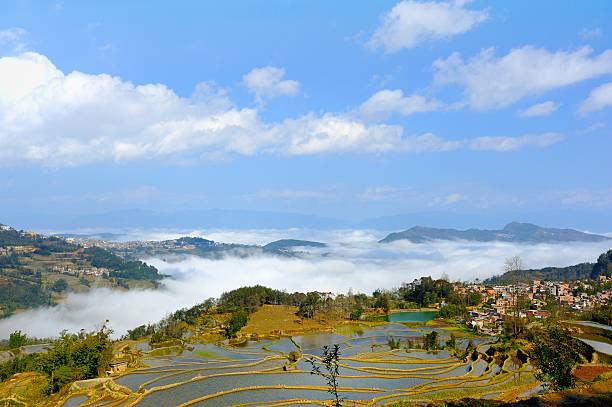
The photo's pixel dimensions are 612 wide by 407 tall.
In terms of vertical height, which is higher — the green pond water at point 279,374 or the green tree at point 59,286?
the green tree at point 59,286

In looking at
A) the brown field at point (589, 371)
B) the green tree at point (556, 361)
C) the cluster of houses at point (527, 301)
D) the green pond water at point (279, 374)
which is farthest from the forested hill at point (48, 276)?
the brown field at point (589, 371)

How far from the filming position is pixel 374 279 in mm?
191375

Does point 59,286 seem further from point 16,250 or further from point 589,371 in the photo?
point 589,371

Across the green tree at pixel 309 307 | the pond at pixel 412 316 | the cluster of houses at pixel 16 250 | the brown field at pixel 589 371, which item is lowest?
the pond at pixel 412 316

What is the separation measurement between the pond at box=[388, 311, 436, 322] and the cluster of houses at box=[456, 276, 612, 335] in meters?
7.95

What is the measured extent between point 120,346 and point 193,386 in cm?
Answer: 3250

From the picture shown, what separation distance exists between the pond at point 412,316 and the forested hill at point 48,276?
4092 inches

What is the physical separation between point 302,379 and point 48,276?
514 feet

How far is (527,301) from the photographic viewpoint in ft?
302

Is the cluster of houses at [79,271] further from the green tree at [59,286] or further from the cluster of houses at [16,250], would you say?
the cluster of houses at [16,250]

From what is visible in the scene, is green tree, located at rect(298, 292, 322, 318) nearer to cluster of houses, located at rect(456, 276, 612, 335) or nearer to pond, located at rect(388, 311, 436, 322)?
pond, located at rect(388, 311, 436, 322)

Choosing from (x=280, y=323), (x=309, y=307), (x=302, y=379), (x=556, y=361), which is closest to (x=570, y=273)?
(x=309, y=307)

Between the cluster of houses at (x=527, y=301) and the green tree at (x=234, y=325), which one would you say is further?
the cluster of houses at (x=527, y=301)

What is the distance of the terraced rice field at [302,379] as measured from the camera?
33.0m
